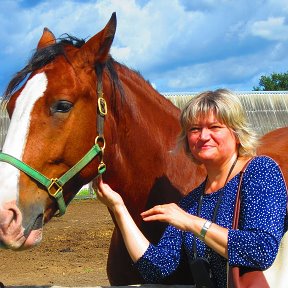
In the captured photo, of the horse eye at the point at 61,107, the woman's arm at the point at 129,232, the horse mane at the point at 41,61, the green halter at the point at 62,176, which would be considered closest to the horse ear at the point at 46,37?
the horse mane at the point at 41,61

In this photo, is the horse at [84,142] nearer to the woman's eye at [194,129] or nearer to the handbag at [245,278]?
the woman's eye at [194,129]

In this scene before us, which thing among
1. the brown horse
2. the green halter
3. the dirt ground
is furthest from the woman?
the dirt ground

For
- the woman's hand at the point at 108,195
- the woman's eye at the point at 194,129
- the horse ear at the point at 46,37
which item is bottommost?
the woman's hand at the point at 108,195

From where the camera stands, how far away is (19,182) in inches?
94.8

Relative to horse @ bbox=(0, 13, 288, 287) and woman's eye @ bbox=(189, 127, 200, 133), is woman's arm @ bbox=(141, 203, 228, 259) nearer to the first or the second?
woman's eye @ bbox=(189, 127, 200, 133)

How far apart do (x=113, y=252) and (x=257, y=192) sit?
159 cm

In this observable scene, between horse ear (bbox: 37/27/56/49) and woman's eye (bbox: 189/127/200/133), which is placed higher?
horse ear (bbox: 37/27/56/49)

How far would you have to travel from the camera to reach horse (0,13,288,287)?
8.04 feet

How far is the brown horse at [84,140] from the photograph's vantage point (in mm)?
2448

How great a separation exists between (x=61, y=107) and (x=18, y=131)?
261mm

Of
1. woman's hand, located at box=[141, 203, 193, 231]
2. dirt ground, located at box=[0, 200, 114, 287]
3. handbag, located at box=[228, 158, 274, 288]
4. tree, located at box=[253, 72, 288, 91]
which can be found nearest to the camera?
handbag, located at box=[228, 158, 274, 288]

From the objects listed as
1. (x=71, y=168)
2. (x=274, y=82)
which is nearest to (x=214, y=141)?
(x=71, y=168)

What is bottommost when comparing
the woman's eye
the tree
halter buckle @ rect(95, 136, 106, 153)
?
the woman's eye

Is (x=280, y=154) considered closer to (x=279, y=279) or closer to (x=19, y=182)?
(x=279, y=279)
